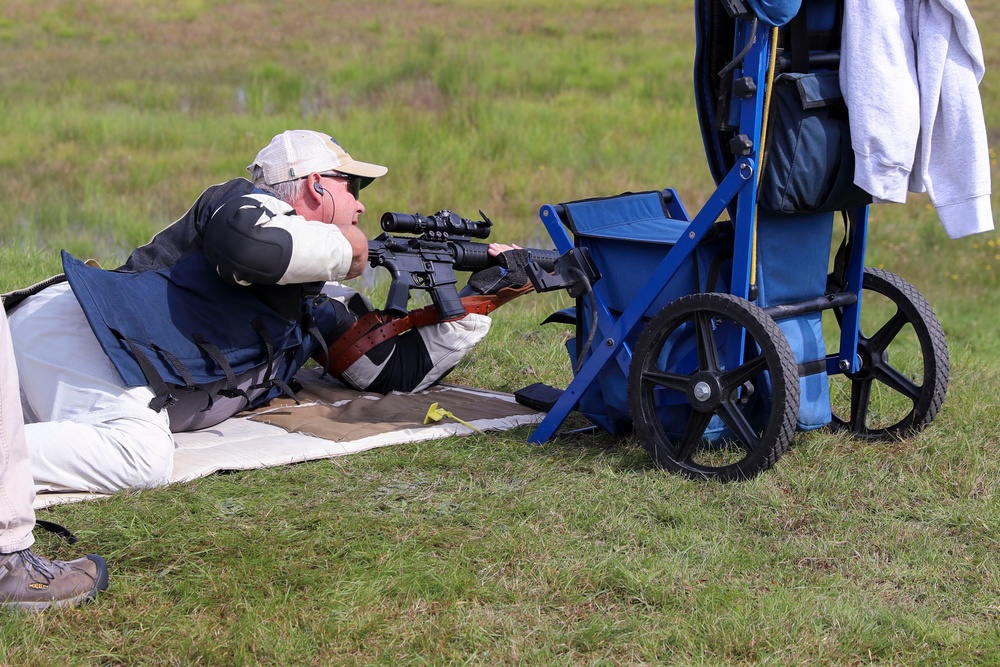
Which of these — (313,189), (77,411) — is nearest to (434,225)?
(313,189)

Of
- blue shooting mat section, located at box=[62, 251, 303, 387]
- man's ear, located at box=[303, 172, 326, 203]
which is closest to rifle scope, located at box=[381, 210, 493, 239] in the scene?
man's ear, located at box=[303, 172, 326, 203]

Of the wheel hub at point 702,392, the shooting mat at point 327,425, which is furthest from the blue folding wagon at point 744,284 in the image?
the shooting mat at point 327,425

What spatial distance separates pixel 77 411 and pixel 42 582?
1.11 metres

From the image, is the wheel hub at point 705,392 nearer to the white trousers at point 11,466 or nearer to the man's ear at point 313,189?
the man's ear at point 313,189

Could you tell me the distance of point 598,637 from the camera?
2844 mm

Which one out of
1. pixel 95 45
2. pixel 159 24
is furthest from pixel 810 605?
pixel 159 24

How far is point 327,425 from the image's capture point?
14.7 ft

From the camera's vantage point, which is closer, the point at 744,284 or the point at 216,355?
the point at 744,284

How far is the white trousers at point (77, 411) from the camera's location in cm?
360

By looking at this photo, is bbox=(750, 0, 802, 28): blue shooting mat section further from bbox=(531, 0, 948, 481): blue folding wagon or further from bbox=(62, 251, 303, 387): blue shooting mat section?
bbox=(62, 251, 303, 387): blue shooting mat section

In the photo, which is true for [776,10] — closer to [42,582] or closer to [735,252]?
[735,252]

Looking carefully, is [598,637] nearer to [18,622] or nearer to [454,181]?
[18,622]

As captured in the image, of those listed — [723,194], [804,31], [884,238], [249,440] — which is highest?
[804,31]

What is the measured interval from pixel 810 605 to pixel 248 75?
16459 mm
